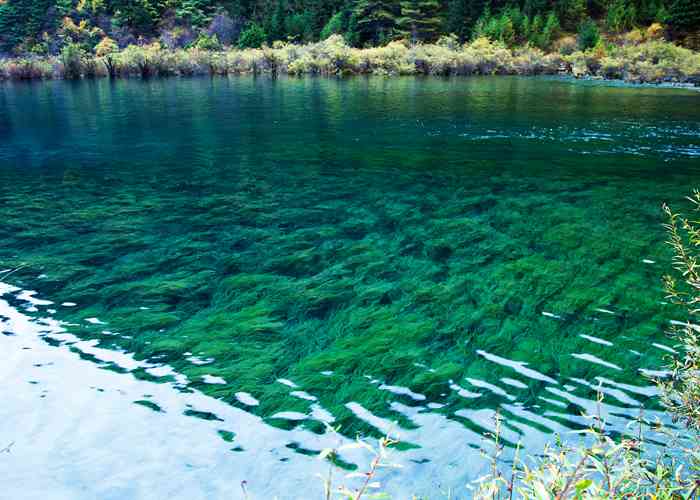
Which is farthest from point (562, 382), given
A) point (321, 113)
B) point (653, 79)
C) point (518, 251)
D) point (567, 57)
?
point (567, 57)

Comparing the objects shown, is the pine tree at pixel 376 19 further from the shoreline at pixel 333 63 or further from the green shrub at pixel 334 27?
the shoreline at pixel 333 63

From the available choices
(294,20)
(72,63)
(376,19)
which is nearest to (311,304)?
(72,63)

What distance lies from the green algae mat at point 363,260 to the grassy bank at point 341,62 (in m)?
33.0

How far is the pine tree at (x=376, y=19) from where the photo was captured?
70.8 metres

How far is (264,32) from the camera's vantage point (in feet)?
252

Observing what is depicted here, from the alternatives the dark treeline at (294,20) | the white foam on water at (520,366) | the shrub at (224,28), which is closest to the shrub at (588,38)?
the dark treeline at (294,20)

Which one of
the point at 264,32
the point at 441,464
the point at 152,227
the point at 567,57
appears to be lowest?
the point at 441,464

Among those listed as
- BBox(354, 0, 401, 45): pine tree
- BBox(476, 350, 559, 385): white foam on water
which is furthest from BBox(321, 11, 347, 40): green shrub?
BBox(476, 350, 559, 385): white foam on water

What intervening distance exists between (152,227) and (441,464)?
8984 millimetres

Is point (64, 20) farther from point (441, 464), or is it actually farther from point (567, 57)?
point (441, 464)

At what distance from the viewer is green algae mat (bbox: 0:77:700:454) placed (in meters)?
6.30

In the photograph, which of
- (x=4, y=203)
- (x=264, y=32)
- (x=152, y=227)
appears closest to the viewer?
(x=152, y=227)

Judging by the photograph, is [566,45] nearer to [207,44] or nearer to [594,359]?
[207,44]

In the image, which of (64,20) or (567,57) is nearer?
(567,57)
